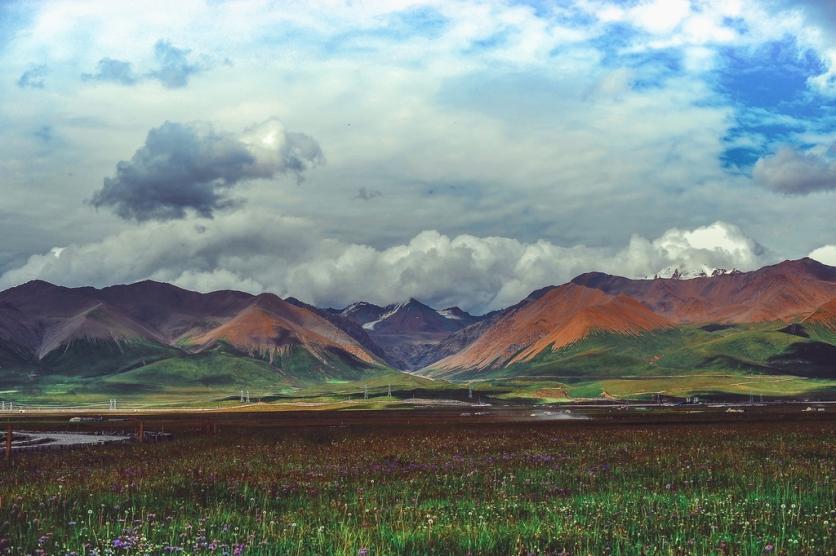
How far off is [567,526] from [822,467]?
1908 centimetres

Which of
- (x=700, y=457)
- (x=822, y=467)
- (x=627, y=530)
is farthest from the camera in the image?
(x=700, y=457)

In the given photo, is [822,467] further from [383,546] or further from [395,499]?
[383,546]

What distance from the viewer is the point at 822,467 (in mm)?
34469

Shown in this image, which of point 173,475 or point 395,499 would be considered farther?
point 173,475

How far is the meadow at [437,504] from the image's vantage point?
19234 mm

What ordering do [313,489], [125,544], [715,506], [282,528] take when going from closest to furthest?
[125,544] < [282,528] < [715,506] < [313,489]

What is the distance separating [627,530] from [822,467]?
1882 cm

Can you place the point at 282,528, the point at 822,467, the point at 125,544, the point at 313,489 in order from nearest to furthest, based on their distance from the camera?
the point at 125,544
the point at 282,528
the point at 313,489
the point at 822,467

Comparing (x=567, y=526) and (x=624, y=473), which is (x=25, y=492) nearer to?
(x=567, y=526)

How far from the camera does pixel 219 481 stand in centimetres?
3259

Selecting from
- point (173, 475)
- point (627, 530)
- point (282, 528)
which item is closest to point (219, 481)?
point (173, 475)

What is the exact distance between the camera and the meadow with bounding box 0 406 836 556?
19.2 meters

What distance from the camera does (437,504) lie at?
2662cm

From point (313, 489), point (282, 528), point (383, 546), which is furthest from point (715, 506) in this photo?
point (313, 489)
